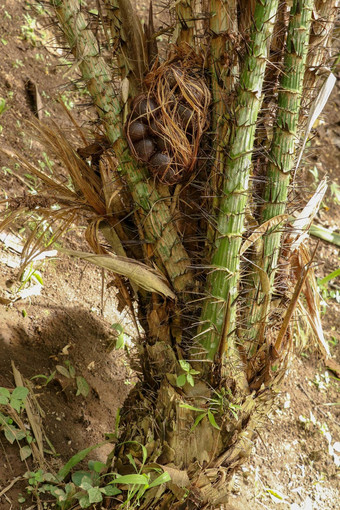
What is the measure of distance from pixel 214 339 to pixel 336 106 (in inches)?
130

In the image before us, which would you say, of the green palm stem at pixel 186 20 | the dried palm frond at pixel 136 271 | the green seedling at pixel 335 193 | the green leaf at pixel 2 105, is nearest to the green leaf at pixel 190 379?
the dried palm frond at pixel 136 271

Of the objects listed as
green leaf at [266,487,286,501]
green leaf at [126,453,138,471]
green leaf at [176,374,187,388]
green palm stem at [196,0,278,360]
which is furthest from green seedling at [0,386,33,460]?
green leaf at [266,487,286,501]

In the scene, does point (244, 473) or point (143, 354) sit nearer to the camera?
point (143, 354)

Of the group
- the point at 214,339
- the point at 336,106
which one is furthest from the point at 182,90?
the point at 336,106

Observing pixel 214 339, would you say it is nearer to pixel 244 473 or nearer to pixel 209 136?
pixel 209 136

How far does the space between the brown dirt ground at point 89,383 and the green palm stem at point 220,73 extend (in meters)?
0.43

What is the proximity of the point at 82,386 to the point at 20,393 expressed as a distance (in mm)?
360

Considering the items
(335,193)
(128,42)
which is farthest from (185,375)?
(335,193)

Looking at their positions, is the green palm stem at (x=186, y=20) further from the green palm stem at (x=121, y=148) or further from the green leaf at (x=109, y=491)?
the green leaf at (x=109, y=491)

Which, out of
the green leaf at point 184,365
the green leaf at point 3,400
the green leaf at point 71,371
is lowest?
the green leaf at point 71,371

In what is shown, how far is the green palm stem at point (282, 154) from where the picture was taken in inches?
60.6

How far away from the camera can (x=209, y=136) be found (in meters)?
1.51

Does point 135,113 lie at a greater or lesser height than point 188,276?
greater

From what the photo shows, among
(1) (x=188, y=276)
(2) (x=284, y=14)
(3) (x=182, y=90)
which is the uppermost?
(2) (x=284, y=14)
